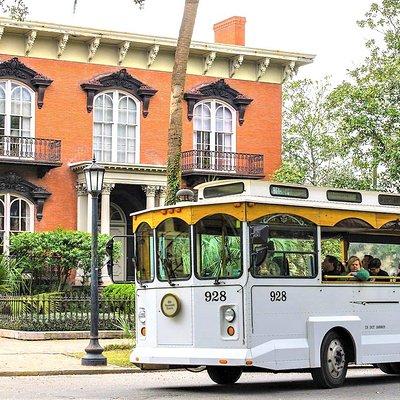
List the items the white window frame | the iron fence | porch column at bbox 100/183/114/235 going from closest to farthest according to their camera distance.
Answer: the iron fence
porch column at bbox 100/183/114/235
the white window frame

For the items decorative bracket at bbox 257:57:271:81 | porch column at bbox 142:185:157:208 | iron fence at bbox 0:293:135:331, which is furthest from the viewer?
decorative bracket at bbox 257:57:271:81

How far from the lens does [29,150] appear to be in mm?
37188

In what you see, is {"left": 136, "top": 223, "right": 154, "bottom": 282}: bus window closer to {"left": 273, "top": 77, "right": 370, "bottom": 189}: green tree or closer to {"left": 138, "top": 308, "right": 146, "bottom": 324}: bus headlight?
{"left": 138, "top": 308, "right": 146, "bottom": 324}: bus headlight

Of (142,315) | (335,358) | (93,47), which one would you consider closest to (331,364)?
(335,358)

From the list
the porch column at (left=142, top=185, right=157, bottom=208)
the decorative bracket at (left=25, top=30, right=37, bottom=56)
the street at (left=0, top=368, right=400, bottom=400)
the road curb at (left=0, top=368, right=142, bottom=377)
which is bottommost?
the street at (left=0, top=368, right=400, bottom=400)

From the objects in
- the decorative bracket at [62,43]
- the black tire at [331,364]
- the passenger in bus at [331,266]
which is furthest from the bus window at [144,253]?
the decorative bracket at [62,43]

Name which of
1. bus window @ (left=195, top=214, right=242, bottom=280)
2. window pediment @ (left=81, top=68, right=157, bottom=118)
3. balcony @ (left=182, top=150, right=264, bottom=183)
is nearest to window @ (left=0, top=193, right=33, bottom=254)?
window pediment @ (left=81, top=68, right=157, bottom=118)

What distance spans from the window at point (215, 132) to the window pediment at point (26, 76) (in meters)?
6.16

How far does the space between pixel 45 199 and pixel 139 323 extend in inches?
884

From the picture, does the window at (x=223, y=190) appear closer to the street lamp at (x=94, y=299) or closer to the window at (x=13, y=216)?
the street lamp at (x=94, y=299)

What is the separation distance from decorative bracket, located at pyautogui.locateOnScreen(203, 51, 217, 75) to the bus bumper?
26.1 m

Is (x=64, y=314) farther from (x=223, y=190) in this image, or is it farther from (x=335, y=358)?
(x=335, y=358)

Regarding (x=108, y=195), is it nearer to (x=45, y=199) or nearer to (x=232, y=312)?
(x=45, y=199)

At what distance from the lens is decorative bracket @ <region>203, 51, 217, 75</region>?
1599 inches
